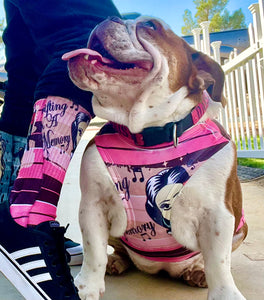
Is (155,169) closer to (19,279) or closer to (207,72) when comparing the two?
(207,72)

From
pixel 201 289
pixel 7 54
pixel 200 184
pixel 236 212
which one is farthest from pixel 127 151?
pixel 7 54

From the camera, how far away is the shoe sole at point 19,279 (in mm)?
994

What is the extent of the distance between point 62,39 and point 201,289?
1.00 meters

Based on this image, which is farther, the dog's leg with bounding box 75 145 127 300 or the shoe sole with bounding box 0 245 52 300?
the dog's leg with bounding box 75 145 127 300

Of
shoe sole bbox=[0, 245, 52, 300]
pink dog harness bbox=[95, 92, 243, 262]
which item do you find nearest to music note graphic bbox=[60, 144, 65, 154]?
pink dog harness bbox=[95, 92, 243, 262]

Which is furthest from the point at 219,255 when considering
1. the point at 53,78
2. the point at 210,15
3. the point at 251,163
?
the point at 251,163

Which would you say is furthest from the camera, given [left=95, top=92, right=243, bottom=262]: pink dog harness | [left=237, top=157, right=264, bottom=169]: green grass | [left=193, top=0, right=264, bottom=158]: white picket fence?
[left=237, top=157, right=264, bottom=169]: green grass

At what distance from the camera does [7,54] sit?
1619mm

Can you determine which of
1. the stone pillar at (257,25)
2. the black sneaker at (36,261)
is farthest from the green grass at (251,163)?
the black sneaker at (36,261)

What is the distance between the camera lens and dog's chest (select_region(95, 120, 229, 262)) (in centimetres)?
110

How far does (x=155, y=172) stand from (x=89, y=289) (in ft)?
1.37

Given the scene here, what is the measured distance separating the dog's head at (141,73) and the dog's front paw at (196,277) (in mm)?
560

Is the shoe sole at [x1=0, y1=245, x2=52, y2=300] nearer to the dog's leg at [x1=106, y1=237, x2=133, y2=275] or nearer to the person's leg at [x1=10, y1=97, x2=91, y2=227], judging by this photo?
the person's leg at [x1=10, y1=97, x2=91, y2=227]

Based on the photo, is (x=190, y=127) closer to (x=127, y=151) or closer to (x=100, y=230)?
(x=127, y=151)
